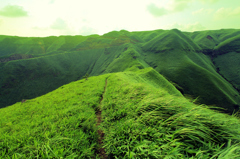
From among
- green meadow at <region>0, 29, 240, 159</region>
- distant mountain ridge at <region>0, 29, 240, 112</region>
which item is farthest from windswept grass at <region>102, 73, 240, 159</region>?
distant mountain ridge at <region>0, 29, 240, 112</region>

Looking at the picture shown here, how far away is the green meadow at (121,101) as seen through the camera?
3.17 meters

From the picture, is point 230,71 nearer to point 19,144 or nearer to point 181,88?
point 181,88

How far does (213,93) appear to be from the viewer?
6331cm

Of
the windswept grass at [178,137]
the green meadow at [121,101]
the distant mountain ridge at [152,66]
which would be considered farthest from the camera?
the distant mountain ridge at [152,66]

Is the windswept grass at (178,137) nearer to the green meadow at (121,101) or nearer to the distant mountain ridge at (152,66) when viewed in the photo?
the green meadow at (121,101)

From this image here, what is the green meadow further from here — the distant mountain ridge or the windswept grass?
the distant mountain ridge

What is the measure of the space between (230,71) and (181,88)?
71.0 metres

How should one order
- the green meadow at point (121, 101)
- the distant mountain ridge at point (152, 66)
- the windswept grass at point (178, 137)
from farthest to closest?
the distant mountain ridge at point (152, 66) < the green meadow at point (121, 101) < the windswept grass at point (178, 137)

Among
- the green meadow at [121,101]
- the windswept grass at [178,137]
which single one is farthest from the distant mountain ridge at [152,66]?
the windswept grass at [178,137]

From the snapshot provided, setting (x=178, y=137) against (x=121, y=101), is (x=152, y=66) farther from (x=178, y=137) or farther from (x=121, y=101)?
(x=178, y=137)

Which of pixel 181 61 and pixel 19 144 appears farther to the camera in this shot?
pixel 181 61

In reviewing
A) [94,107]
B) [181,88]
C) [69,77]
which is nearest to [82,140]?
[94,107]

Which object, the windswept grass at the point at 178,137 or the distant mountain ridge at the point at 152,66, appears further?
the distant mountain ridge at the point at 152,66

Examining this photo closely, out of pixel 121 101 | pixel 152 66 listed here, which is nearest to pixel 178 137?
pixel 121 101
